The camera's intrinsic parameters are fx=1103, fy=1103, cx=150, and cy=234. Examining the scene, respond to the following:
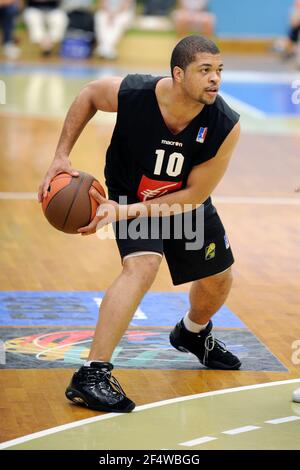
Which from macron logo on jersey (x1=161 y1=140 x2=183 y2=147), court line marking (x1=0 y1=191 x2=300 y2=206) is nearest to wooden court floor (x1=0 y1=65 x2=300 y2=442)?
court line marking (x1=0 y1=191 x2=300 y2=206)

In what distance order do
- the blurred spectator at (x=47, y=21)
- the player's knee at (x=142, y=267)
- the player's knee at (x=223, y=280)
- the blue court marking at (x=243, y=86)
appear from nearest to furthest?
the player's knee at (x=142, y=267)
the player's knee at (x=223, y=280)
the blue court marking at (x=243, y=86)
the blurred spectator at (x=47, y=21)

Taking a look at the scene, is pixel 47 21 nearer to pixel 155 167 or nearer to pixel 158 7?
pixel 158 7

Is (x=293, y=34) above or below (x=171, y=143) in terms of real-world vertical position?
below

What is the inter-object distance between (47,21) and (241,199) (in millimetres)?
12058

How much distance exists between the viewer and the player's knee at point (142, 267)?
552cm

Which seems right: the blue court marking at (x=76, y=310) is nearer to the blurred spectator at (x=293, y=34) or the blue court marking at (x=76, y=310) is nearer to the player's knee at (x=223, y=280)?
the player's knee at (x=223, y=280)

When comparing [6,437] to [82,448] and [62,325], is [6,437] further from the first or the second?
[62,325]

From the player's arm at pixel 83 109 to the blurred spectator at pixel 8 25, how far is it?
586 inches

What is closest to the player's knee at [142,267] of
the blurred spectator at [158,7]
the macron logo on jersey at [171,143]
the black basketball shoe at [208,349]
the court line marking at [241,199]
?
the macron logo on jersey at [171,143]

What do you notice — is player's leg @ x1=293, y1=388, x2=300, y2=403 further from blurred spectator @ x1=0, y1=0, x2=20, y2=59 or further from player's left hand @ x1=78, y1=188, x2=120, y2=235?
blurred spectator @ x1=0, y1=0, x2=20, y2=59

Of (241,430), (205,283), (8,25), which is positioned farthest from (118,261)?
(8,25)

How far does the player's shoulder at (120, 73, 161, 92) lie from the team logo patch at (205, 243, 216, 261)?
91cm

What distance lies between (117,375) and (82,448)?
117 cm

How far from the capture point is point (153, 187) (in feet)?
Result: 18.7
